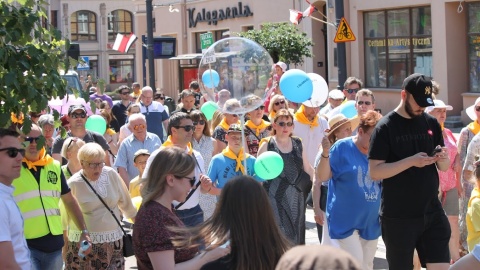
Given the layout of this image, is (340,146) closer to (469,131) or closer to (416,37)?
(469,131)

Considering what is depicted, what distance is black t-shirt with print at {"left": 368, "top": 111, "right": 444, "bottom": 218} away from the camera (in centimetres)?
653

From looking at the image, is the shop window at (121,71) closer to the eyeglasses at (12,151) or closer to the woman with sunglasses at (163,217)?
the eyeglasses at (12,151)

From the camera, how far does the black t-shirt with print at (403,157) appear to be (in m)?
6.53

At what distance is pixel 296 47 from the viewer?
25.9 metres

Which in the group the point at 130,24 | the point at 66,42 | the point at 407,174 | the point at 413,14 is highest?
A: the point at 130,24

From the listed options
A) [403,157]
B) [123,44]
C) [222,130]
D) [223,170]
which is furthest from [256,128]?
[123,44]

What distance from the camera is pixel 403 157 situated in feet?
21.5

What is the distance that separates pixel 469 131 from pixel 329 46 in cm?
1943

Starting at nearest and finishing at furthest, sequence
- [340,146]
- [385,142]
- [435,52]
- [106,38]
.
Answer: [385,142], [340,146], [435,52], [106,38]

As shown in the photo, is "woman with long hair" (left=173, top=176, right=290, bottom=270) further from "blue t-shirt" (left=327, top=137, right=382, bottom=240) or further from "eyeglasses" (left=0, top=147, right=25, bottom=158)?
"blue t-shirt" (left=327, top=137, right=382, bottom=240)

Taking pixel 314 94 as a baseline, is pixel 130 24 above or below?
above

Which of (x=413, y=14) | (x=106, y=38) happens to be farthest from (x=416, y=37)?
(x=106, y=38)

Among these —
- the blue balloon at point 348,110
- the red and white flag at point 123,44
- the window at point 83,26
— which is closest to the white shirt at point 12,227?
the blue balloon at point 348,110

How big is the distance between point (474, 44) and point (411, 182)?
18786 mm
